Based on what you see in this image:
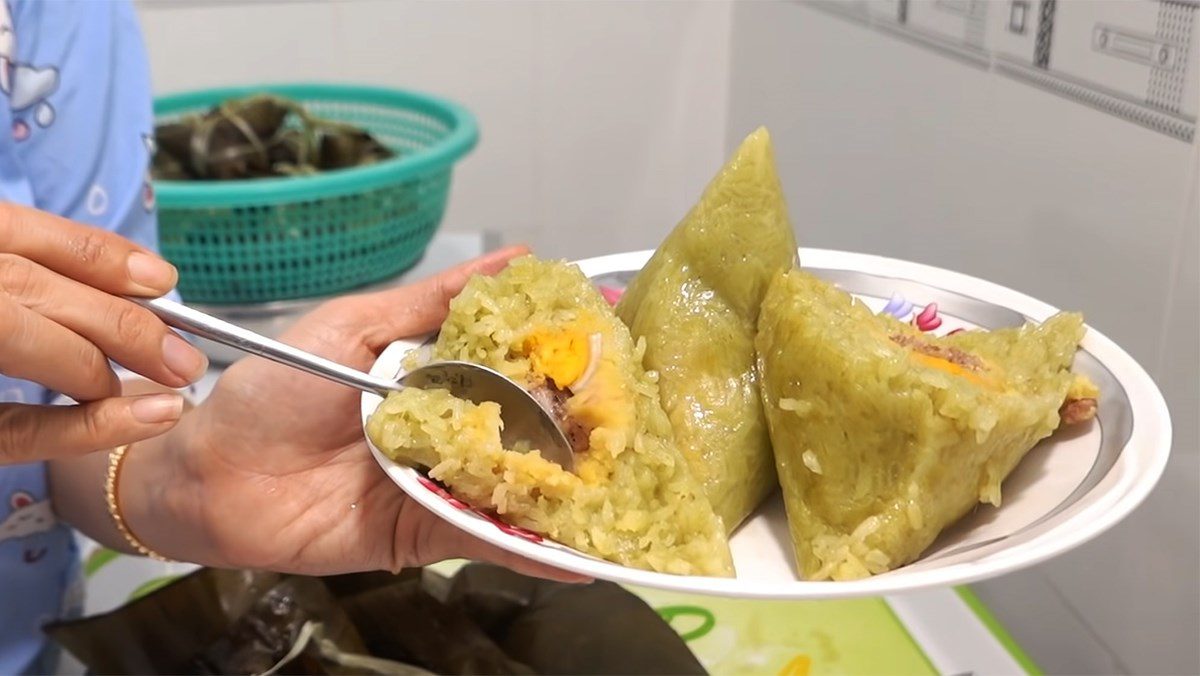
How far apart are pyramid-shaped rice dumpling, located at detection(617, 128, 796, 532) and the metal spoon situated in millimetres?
108

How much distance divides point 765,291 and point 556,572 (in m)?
0.26

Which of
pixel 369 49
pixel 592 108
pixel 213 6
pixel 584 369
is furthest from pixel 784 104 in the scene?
pixel 584 369

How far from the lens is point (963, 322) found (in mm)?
740

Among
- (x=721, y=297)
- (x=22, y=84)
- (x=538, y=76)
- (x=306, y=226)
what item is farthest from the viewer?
(x=538, y=76)

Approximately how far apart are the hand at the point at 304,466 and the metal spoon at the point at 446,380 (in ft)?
0.44

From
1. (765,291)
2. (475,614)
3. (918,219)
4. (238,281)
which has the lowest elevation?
(475,614)

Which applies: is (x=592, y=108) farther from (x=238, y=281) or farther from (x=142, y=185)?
(x=142, y=185)

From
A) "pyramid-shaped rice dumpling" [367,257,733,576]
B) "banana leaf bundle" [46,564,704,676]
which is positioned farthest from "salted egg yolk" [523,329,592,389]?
"banana leaf bundle" [46,564,704,676]

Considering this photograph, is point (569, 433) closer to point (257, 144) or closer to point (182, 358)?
point (182, 358)

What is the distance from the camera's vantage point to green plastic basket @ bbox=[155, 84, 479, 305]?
124cm

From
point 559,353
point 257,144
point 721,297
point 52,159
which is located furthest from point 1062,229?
point 257,144

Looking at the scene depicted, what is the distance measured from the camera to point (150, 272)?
60 centimetres

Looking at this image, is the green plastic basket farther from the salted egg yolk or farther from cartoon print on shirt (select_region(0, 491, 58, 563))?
the salted egg yolk

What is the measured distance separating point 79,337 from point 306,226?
0.74m
